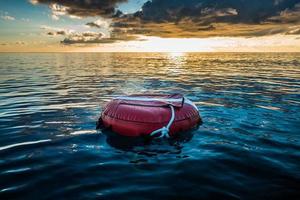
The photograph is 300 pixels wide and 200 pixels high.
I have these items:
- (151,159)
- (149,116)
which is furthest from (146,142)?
(151,159)

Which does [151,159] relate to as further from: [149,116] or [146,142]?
[149,116]

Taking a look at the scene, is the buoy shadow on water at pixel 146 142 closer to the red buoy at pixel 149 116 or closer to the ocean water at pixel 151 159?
the ocean water at pixel 151 159

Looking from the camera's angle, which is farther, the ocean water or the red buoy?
the red buoy

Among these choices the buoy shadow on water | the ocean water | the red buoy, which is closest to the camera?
the ocean water

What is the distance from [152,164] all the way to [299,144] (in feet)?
14.6

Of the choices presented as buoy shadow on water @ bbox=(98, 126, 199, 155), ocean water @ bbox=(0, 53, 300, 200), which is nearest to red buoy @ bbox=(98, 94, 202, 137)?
buoy shadow on water @ bbox=(98, 126, 199, 155)

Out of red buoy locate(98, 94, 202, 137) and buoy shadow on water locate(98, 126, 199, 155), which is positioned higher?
red buoy locate(98, 94, 202, 137)

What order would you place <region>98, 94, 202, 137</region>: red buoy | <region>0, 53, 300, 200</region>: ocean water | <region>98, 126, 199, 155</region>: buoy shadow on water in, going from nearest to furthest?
<region>0, 53, 300, 200</region>: ocean water, <region>98, 126, 199, 155</region>: buoy shadow on water, <region>98, 94, 202, 137</region>: red buoy

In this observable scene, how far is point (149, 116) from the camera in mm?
8852

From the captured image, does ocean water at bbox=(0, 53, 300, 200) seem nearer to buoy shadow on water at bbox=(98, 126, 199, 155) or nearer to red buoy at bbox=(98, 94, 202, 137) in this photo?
buoy shadow on water at bbox=(98, 126, 199, 155)

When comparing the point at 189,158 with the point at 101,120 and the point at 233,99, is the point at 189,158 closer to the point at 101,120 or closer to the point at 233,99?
the point at 101,120

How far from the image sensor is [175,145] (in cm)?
873

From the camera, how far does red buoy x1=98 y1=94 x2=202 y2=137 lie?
879 centimetres

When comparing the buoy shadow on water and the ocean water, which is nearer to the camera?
the ocean water
